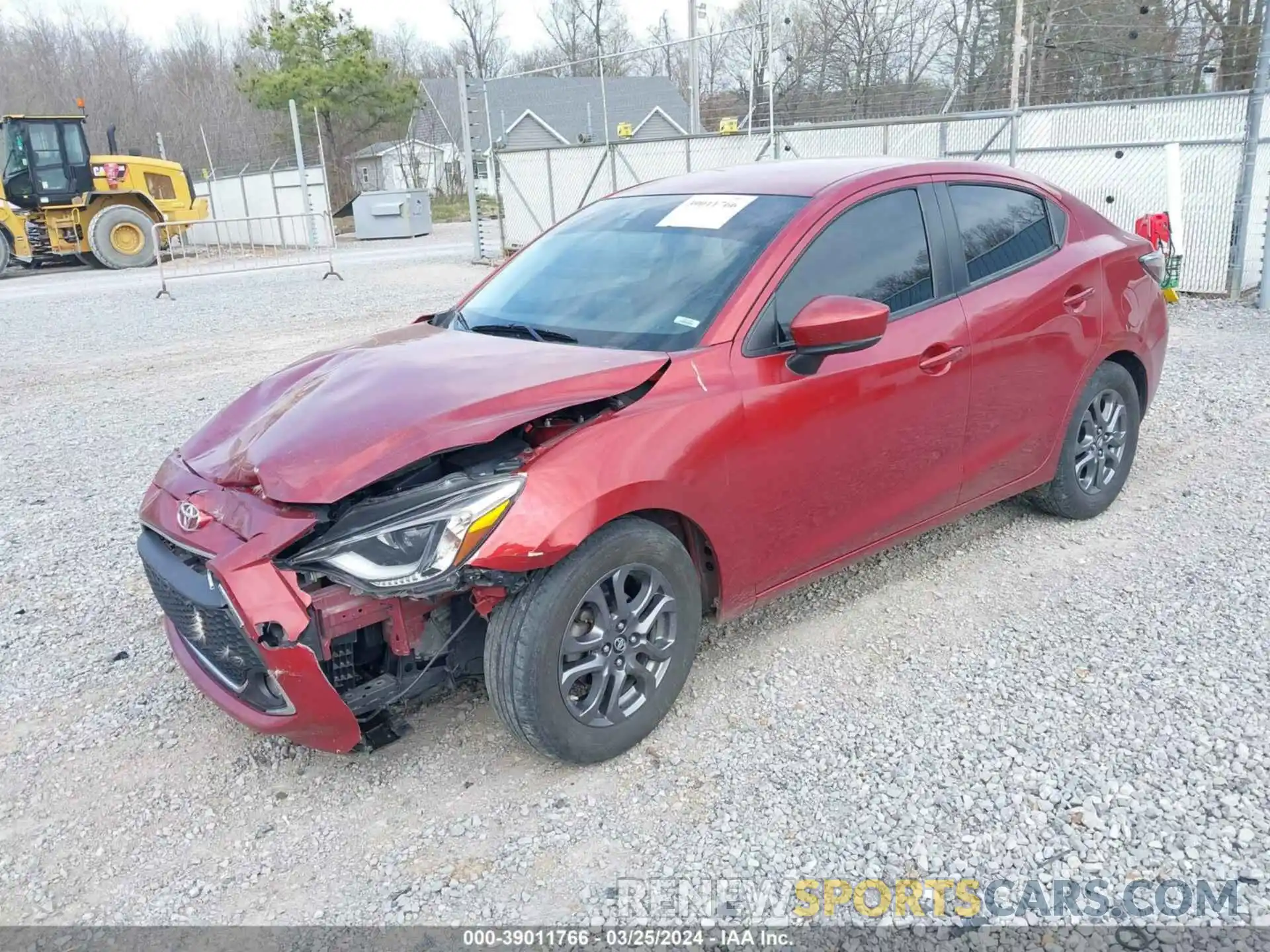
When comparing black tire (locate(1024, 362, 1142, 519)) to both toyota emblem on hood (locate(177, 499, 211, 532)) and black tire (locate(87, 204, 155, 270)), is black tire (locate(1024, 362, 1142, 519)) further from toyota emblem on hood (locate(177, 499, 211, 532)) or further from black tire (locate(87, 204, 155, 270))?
black tire (locate(87, 204, 155, 270))

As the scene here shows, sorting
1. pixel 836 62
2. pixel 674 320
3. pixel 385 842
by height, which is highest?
pixel 836 62

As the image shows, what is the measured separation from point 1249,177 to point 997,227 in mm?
7571

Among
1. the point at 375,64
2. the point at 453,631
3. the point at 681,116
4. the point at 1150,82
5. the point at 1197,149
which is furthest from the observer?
the point at 681,116

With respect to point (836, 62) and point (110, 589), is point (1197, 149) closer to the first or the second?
point (110, 589)

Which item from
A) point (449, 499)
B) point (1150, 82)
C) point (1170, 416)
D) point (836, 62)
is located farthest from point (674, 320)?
point (836, 62)

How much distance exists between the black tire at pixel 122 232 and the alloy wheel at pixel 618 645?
22228mm

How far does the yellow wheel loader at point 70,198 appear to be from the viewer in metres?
20.5

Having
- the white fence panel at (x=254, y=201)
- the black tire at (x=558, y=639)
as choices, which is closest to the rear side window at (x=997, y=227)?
the black tire at (x=558, y=639)

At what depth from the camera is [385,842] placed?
8.96 feet

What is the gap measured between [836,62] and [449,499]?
27.2 meters

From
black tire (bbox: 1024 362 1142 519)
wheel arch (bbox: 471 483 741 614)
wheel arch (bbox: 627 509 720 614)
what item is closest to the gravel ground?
black tire (bbox: 1024 362 1142 519)

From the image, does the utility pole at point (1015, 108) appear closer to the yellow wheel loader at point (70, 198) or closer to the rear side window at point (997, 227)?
the rear side window at point (997, 227)

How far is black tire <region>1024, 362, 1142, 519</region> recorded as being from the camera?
443 cm

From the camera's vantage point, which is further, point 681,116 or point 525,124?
point 681,116
